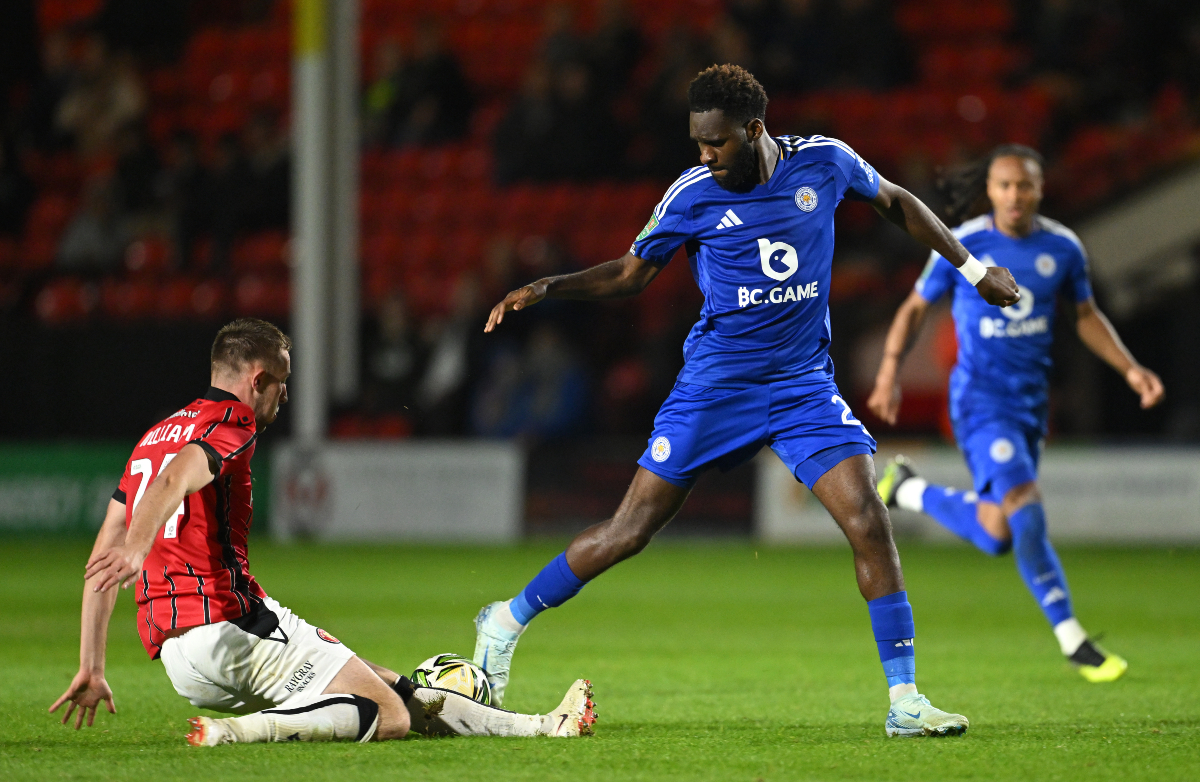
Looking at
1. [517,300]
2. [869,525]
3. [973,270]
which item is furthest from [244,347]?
[973,270]

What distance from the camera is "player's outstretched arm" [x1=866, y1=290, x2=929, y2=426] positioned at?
677 cm

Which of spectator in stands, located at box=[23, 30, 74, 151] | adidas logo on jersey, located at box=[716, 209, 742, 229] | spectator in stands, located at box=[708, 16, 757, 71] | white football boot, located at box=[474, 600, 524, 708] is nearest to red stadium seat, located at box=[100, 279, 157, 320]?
spectator in stands, located at box=[23, 30, 74, 151]

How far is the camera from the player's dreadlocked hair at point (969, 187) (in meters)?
7.06

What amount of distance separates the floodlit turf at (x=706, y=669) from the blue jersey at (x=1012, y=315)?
1232 mm

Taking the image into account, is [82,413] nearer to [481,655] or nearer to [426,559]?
[426,559]

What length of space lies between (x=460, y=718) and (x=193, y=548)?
1.05 metres

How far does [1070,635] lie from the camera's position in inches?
267

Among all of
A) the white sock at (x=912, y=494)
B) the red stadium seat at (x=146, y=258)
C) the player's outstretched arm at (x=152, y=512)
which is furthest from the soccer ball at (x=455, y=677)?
the red stadium seat at (x=146, y=258)

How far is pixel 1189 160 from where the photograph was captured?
14.9 metres

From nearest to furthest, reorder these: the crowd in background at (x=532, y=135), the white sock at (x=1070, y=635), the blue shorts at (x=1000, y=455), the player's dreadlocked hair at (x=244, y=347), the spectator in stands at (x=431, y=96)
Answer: the player's dreadlocked hair at (x=244, y=347)
the white sock at (x=1070, y=635)
the blue shorts at (x=1000, y=455)
the crowd in background at (x=532, y=135)
the spectator in stands at (x=431, y=96)

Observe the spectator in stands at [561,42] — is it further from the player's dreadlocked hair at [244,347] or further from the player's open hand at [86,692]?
the player's open hand at [86,692]

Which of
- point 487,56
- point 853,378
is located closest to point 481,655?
point 853,378

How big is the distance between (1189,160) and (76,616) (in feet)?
36.5

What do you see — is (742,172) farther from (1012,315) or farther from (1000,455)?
(1000,455)
